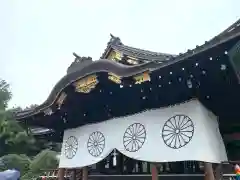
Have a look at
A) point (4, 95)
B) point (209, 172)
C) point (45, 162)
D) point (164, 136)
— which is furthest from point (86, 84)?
point (4, 95)

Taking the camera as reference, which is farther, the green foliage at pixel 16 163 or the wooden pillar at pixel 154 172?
the green foliage at pixel 16 163

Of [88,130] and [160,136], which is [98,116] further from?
[160,136]

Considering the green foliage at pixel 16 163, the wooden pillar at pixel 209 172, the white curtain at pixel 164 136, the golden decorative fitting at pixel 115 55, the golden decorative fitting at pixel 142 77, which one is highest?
the golden decorative fitting at pixel 115 55

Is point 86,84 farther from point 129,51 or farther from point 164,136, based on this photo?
point 164,136

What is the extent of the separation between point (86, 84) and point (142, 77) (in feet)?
5.28

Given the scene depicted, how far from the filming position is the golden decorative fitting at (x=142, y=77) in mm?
5590

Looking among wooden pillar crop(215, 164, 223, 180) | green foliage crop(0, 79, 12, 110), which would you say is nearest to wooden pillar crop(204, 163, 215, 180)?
wooden pillar crop(215, 164, 223, 180)

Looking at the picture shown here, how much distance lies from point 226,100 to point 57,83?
13.6ft

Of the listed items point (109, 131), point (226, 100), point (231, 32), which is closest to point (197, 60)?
point (231, 32)

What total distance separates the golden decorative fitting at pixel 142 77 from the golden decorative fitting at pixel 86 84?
1185 mm

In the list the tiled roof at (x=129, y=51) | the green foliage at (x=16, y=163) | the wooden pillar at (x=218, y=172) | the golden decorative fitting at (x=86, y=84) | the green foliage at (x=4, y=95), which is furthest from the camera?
the green foliage at (x=4, y=95)

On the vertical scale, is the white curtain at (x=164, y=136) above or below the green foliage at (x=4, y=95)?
below

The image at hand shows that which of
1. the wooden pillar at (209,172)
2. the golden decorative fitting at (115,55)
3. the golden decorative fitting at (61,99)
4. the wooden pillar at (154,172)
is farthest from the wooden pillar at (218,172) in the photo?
the golden decorative fitting at (61,99)

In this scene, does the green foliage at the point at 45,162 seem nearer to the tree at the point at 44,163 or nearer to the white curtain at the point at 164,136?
the tree at the point at 44,163
